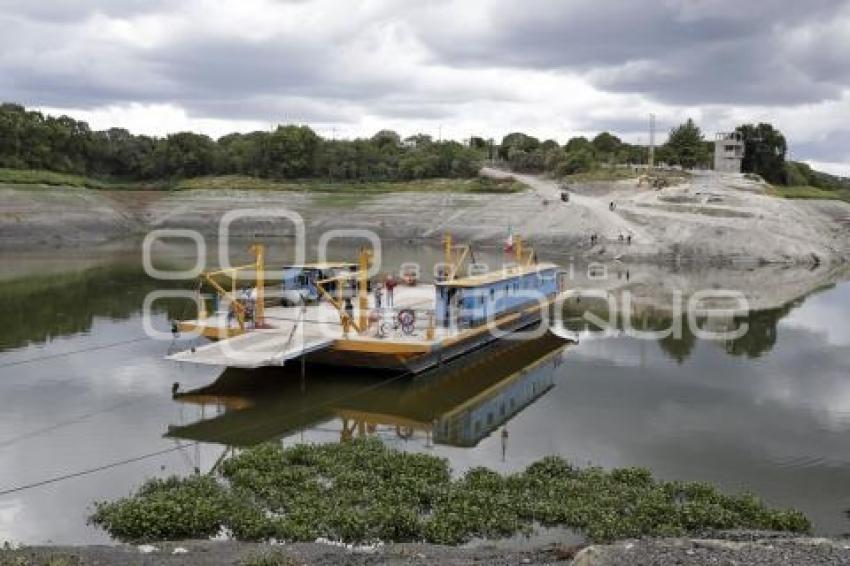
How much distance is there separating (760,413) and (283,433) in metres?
13.2

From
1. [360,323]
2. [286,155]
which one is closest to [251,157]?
[286,155]

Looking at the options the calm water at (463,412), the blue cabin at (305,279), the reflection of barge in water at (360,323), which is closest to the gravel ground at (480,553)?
the calm water at (463,412)

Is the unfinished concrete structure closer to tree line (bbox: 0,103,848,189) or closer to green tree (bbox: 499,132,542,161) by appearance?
tree line (bbox: 0,103,848,189)

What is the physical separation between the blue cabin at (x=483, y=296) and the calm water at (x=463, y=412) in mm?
1551

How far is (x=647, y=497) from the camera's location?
51.6 ft

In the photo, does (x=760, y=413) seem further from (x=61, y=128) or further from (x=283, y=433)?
(x=61, y=128)

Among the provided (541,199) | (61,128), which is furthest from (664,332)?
(61,128)

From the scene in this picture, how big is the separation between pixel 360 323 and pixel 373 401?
3.56m

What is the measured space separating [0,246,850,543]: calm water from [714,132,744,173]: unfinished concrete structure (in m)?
77.1

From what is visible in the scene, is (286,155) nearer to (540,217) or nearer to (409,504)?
(540,217)

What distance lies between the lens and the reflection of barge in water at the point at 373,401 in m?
21.9

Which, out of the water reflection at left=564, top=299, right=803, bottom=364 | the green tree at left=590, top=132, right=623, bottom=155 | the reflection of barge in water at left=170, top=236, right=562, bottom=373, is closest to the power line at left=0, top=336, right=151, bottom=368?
the reflection of barge in water at left=170, top=236, right=562, bottom=373

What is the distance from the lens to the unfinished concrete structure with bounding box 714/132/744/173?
4257 inches

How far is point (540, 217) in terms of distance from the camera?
8412 centimetres
